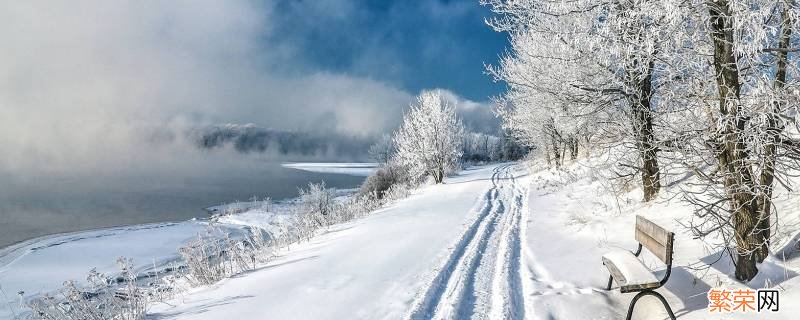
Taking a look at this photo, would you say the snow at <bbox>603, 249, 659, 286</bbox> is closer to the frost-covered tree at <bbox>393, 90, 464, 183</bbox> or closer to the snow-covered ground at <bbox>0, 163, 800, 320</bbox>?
the snow-covered ground at <bbox>0, 163, 800, 320</bbox>

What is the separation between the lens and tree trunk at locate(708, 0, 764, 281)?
421cm

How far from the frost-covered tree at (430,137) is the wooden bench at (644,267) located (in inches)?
924

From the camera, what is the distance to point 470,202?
15867mm

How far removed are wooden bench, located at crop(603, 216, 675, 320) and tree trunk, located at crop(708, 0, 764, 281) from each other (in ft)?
2.50

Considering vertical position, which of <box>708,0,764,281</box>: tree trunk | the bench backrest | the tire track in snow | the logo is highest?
<box>708,0,764,281</box>: tree trunk

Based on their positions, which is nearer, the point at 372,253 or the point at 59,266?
the point at 372,253

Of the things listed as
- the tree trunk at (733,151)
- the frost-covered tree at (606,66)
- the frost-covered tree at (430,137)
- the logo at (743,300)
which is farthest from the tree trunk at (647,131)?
the frost-covered tree at (430,137)

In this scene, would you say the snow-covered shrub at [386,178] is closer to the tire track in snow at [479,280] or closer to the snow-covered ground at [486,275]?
the snow-covered ground at [486,275]

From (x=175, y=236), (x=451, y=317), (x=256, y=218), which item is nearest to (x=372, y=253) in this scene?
(x=451, y=317)

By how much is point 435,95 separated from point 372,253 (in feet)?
73.6

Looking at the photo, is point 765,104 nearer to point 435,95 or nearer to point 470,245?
point 470,245

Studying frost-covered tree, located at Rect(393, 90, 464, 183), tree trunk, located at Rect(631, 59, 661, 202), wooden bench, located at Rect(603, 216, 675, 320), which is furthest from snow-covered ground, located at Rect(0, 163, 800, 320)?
frost-covered tree, located at Rect(393, 90, 464, 183)

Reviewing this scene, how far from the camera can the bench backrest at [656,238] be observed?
4.41m

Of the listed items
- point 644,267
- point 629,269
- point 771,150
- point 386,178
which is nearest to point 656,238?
point 644,267
